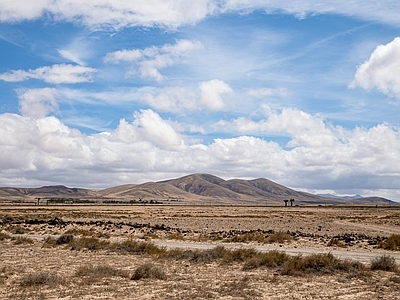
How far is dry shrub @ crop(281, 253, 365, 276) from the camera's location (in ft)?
62.1

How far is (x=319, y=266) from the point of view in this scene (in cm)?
1972

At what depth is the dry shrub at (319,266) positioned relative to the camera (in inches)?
745

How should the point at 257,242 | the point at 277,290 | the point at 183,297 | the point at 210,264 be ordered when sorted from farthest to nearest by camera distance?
the point at 257,242 < the point at 210,264 < the point at 277,290 < the point at 183,297

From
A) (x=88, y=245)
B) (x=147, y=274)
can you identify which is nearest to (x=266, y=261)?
(x=147, y=274)

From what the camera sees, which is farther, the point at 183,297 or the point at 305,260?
the point at 305,260

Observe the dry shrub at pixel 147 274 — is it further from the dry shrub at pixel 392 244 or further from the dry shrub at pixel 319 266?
the dry shrub at pixel 392 244

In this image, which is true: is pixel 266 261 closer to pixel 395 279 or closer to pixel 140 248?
pixel 395 279

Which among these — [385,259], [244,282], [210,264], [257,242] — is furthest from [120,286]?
[257,242]

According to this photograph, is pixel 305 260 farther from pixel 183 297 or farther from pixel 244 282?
pixel 183 297

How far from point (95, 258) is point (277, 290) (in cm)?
1133

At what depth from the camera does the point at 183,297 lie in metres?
14.4

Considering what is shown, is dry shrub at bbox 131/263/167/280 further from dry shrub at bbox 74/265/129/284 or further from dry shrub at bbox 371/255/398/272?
dry shrub at bbox 371/255/398/272

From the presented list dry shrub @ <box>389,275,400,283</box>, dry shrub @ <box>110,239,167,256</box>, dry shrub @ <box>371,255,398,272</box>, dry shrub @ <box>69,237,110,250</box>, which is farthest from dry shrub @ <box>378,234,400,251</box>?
dry shrub @ <box>69,237,110,250</box>

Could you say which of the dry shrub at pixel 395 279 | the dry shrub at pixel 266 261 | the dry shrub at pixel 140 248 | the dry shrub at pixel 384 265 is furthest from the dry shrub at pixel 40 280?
the dry shrub at pixel 384 265
